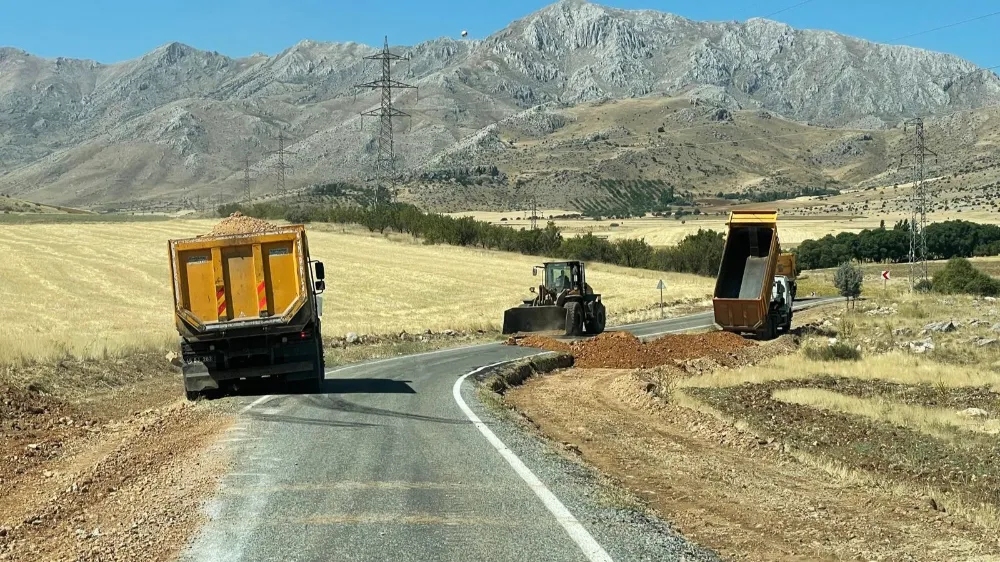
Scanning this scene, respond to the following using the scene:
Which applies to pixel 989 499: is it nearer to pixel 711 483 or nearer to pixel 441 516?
pixel 711 483

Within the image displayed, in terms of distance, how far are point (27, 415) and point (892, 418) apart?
48.6ft

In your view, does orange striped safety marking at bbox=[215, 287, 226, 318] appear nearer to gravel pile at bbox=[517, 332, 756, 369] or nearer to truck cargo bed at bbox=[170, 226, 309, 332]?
truck cargo bed at bbox=[170, 226, 309, 332]

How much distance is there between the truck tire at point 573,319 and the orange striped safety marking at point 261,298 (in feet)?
62.4

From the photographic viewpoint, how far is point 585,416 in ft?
53.9

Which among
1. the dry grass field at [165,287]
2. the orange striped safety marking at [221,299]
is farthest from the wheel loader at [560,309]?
the orange striped safety marking at [221,299]

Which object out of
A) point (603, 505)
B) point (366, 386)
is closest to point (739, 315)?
point (366, 386)

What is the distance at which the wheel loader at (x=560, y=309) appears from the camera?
3494 cm

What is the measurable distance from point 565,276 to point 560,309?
1407 mm

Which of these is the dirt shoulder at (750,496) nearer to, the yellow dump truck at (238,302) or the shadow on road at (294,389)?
the shadow on road at (294,389)

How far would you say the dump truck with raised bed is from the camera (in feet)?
109

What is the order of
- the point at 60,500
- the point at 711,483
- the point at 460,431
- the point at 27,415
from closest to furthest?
the point at 60,500
the point at 711,483
the point at 460,431
the point at 27,415

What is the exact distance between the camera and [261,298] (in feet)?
54.5

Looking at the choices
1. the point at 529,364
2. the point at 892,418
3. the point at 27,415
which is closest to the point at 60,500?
the point at 27,415

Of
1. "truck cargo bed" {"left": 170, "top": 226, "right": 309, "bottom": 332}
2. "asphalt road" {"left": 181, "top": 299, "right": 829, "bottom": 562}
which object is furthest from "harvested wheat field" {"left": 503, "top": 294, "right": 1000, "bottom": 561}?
"truck cargo bed" {"left": 170, "top": 226, "right": 309, "bottom": 332}
